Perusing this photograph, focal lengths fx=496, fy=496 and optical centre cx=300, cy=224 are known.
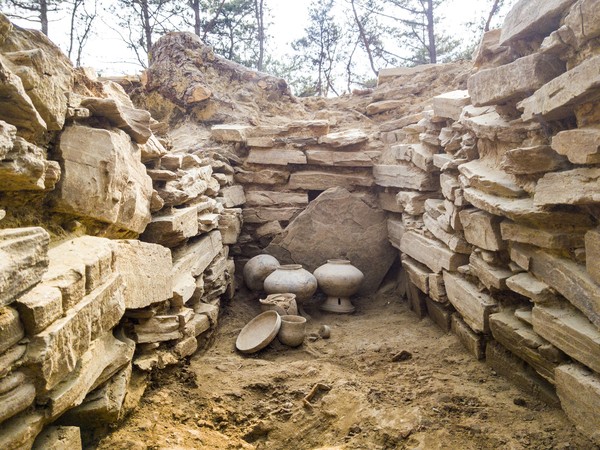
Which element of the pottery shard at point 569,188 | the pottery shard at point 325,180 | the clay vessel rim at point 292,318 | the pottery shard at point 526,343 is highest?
the pottery shard at point 569,188

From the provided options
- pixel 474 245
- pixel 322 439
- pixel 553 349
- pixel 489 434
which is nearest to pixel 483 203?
pixel 474 245

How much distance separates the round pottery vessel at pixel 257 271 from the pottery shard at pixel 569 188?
3.39m

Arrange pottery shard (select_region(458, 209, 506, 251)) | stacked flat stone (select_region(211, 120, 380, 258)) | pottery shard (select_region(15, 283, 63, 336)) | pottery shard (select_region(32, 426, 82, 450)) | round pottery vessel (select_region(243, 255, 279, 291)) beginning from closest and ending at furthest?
pottery shard (select_region(15, 283, 63, 336))
pottery shard (select_region(32, 426, 82, 450))
pottery shard (select_region(458, 209, 506, 251))
round pottery vessel (select_region(243, 255, 279, 291))
stacked flat stone (select_region(211, 120, 380, 258))

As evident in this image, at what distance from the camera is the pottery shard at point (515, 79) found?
3.29 m

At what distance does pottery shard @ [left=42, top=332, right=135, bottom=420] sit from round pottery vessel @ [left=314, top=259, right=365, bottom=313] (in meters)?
2.96

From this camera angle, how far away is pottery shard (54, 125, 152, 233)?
111 inches

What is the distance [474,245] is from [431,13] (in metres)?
9.14

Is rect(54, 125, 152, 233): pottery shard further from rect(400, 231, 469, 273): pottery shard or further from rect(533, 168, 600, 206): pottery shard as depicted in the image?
rect(400, 231, 469, 273): pottery shard

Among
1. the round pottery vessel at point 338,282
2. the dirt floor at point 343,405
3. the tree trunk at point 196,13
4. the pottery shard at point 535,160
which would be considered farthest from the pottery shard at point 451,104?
the tree trunk at point 196,13

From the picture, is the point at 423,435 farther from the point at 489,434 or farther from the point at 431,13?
the point at 431,13

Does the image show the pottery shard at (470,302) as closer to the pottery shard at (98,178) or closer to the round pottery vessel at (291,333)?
the round pottery vessel at (291,333)

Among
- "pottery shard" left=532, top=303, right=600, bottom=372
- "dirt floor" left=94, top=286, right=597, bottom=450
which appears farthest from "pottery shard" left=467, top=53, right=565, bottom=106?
"dirt floor" left=94, top=286, right=597, bottom=450

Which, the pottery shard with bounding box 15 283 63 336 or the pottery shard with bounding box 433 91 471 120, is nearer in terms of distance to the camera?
the pottery shard with bounding box 15 283 63 336

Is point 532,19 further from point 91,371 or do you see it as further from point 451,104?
point 91,371
